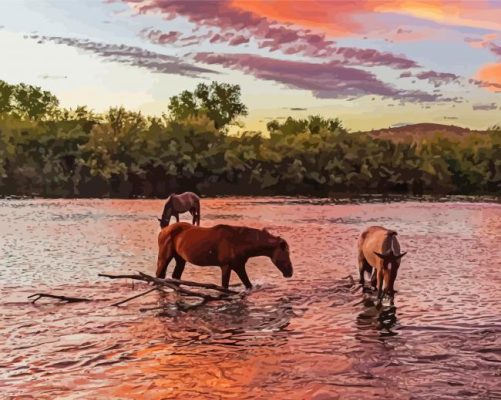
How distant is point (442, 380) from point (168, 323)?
4.50 m

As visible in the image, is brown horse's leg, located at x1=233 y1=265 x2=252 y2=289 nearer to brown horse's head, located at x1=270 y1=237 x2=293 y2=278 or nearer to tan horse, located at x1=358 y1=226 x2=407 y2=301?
brown horse's head, located at x1=270 y1=237 x2=293 y2=278

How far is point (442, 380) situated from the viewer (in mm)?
8258

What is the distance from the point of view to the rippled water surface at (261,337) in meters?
8.07

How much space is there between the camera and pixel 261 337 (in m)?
10.2

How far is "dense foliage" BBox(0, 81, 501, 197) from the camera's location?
77.2 metres

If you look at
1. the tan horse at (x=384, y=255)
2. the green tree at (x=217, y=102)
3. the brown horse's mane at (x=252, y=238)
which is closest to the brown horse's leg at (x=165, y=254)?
→ the brown horse's mane at (x=252, y=238)

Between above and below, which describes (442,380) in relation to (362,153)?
below

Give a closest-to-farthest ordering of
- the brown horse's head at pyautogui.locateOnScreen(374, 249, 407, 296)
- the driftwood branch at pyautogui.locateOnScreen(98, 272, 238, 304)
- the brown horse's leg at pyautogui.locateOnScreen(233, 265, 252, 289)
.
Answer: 1. the brown horse's head at pyautogui.locateOnScreen(374, 249, 407, 296)
2. the driftwood branch at pyautogui.locateOnScreen(98, 272, 238, 304)
3. the brown horse's leg at pyautogui.locateOnScreen(233, 265, 252, 289)

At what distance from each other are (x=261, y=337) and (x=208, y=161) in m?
70.3

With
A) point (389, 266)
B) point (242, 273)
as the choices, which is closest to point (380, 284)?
point (389, 266)

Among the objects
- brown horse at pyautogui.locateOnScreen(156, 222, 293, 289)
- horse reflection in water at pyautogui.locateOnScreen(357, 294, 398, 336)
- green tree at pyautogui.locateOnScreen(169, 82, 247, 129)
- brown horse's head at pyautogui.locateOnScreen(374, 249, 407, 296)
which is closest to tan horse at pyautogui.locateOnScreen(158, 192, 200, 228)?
brown horse at pyautogui.locateOnScreen(156, 222, 293, 289)

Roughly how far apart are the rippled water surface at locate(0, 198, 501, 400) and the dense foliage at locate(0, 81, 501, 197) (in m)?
59.1

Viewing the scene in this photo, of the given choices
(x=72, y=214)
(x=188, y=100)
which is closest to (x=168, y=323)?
(x=72, y=214)

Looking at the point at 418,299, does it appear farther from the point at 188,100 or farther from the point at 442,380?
the point at 188,100
